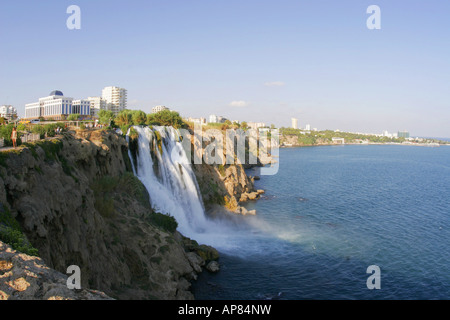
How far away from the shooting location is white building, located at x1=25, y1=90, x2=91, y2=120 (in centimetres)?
9669

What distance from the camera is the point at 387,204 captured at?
4556 cm

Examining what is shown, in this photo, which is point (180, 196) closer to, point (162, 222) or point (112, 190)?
point (162, 222)

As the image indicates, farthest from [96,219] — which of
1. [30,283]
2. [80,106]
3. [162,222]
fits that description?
[80,106]

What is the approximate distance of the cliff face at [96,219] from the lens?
12670mm

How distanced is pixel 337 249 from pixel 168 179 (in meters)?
17.7

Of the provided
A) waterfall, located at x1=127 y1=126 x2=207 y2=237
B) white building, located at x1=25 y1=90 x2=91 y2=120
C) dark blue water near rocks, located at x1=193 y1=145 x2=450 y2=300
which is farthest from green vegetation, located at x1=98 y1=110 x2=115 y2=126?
white building, located at x1=25 y1=90 x2=91 y2=120

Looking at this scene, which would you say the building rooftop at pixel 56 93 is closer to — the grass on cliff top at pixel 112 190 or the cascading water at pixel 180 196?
the cascading water at pixel 180 196

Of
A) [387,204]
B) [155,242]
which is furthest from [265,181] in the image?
[155,242]

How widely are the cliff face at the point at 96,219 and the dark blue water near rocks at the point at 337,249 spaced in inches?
127

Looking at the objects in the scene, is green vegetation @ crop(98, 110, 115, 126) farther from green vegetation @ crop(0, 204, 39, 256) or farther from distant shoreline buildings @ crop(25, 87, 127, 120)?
distant shoreline buildings @ crop(25, 87, 127, 120)

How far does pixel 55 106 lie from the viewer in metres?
97.5

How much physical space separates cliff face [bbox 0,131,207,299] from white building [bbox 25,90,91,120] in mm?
77664
